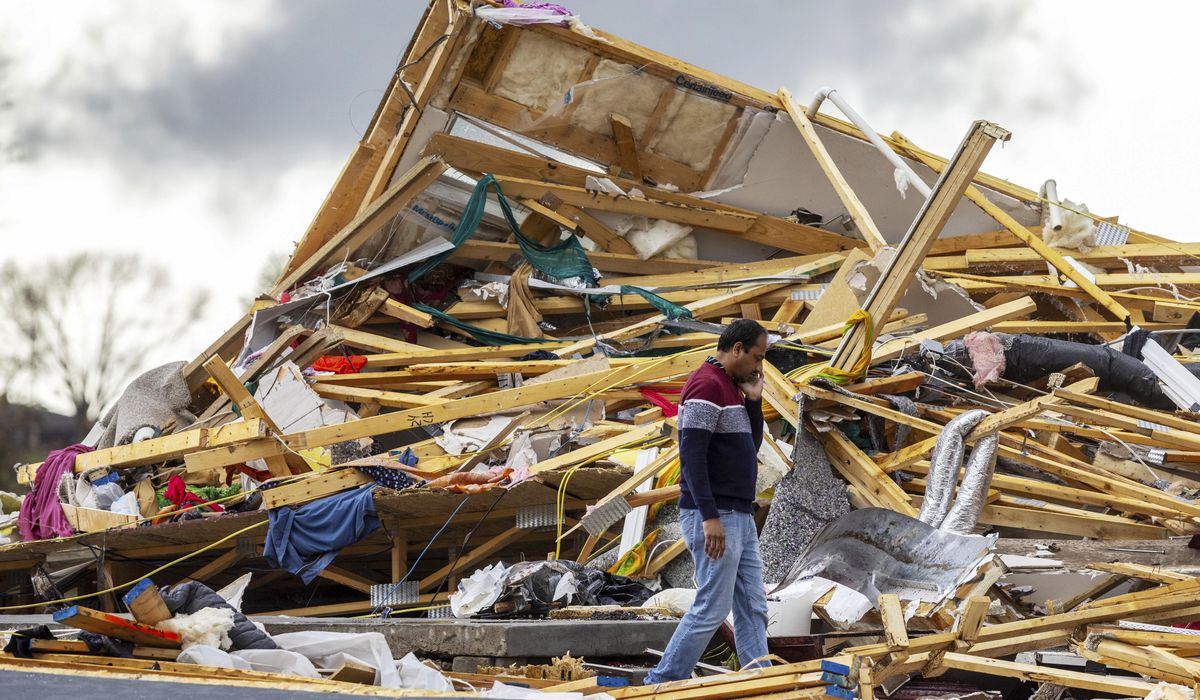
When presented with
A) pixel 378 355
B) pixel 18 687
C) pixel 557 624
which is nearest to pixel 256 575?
pixel 378 355

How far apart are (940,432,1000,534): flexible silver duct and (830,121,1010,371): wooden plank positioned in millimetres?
1444

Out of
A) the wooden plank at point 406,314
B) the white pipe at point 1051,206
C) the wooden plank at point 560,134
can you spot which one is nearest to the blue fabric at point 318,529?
the wooden plank at point 406,314

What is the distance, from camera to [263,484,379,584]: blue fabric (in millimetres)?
8359

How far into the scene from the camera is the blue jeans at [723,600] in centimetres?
507

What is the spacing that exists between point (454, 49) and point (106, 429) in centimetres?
521

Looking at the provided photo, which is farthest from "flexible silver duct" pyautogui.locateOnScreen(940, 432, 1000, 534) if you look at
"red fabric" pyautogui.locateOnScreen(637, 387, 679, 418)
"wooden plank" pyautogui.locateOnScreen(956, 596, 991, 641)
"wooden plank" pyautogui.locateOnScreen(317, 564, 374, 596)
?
"wooden plank" pyautogui.locateOnScreen(317, 564, 374, 596)

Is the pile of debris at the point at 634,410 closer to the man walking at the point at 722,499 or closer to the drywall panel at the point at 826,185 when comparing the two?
the drywall panel at the point at 826,185

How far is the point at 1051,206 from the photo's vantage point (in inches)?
488

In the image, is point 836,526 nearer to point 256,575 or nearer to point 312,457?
point 312,457

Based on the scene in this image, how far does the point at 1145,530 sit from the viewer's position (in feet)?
24.5

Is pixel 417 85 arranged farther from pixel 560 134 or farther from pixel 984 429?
pixel 984 429

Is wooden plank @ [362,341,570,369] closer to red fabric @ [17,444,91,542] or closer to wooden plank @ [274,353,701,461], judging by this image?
wooden plank @ [274,353,701,461]

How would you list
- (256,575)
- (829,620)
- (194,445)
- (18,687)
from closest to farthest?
(18,687), (829,620), (194,445), (256,575)

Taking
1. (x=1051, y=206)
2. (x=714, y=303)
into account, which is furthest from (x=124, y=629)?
(x=1051, y=206)
